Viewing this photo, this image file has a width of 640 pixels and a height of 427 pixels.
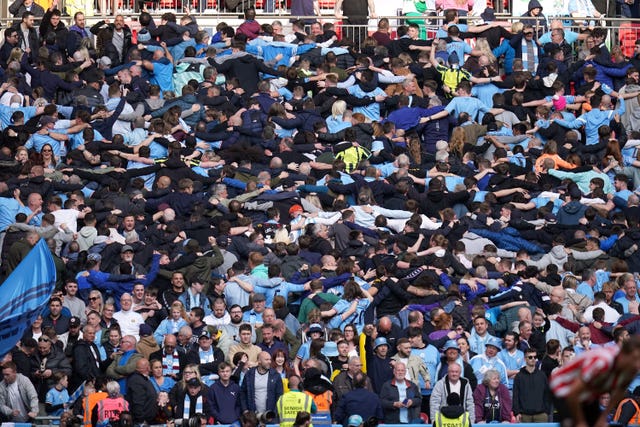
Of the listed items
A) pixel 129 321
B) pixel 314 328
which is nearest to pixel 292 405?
pixel 314 328

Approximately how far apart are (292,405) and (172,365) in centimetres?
249

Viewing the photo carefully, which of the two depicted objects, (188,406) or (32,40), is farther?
(32,40)

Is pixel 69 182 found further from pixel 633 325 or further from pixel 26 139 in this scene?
pixel 633 325

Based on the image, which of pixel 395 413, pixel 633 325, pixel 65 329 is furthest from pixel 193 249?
pixel 633 325

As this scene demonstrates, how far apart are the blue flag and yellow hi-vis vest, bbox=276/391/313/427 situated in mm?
2773

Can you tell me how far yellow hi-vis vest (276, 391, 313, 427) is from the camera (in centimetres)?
1480

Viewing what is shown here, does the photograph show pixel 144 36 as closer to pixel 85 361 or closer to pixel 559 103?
pixel 559 103

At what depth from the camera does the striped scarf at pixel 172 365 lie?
16812 mm

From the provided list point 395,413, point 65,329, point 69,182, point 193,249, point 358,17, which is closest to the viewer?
point 395,413

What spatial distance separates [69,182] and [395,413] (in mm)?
7933

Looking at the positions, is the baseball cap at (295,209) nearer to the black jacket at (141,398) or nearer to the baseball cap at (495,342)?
the baseball cap at (495,342)

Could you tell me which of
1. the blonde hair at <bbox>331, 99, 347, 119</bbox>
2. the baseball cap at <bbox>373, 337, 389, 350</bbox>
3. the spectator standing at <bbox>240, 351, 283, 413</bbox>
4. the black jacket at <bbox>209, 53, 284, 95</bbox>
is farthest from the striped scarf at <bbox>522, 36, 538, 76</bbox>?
the spectator standing at <bbox>240, 351, 283, 413</bbox>

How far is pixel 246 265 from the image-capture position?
19875mm

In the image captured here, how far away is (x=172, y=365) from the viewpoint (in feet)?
55.3
